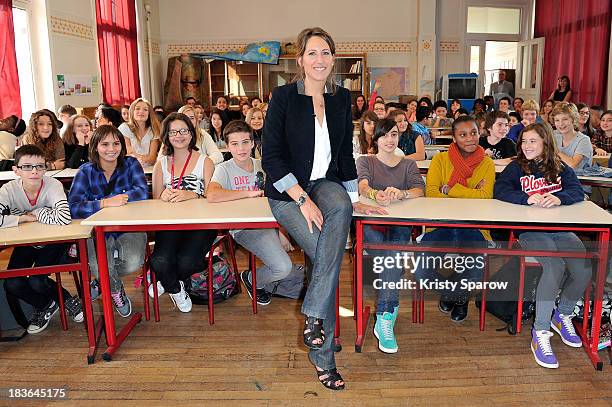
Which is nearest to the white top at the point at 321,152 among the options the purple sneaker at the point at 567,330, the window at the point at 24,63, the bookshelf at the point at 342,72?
the purple sneaker at the point at 567,330

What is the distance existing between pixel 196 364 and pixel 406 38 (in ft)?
31.2

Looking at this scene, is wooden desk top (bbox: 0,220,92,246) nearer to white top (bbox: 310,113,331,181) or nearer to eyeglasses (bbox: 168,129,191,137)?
eyeglasses (bbox: 168,129,191,137)

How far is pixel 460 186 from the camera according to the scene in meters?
3.00

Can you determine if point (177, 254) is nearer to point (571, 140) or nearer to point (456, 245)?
point (456, 245)

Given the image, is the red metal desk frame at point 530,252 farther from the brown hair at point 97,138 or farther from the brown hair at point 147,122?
the brown hair at point 147,122

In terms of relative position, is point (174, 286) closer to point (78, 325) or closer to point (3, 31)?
point (78, 325)

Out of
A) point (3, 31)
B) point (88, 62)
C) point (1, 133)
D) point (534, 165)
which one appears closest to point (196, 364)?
point (534, 165)

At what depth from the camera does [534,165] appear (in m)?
2.77

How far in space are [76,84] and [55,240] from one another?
536 cm

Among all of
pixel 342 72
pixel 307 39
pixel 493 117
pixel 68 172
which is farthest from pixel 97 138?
pixel 342 72

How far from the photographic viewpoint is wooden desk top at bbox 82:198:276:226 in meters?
2.47

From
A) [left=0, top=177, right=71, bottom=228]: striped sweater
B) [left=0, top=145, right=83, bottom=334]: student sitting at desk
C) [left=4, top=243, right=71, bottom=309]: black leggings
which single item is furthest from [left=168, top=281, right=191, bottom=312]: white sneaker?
[left=0, top=177, right=71, bottom=228]: striped sweater

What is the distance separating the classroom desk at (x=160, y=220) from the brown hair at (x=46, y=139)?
2078 mm

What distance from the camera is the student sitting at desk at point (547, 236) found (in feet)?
8.30
